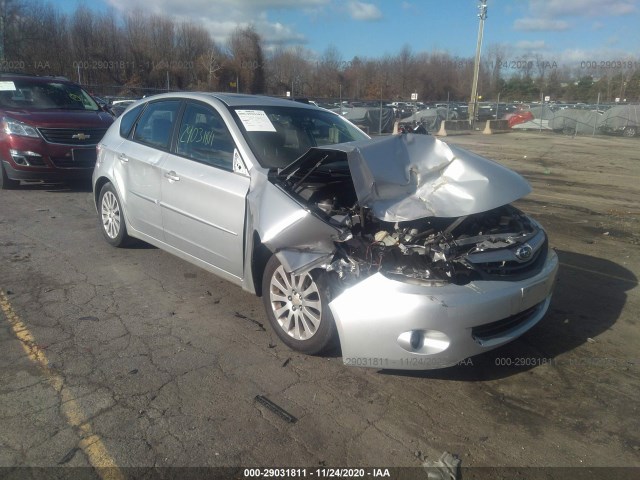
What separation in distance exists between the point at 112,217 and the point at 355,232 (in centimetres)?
350

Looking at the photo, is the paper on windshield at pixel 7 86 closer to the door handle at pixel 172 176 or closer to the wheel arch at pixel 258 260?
the door handle at pixel 172 176

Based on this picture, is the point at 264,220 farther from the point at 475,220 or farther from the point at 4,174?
the point at 4,174

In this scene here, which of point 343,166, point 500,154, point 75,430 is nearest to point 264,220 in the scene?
point 343,166

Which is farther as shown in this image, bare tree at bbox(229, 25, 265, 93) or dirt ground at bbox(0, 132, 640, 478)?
bare tree at bbox(229, 25, 265, 93)

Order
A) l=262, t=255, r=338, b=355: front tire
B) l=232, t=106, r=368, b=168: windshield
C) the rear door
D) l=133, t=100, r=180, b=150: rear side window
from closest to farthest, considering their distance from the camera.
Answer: l=262, t=255, r=338, b=355: front tire < the rear door < l=232, t=106, r=368, b=168: windshield < l=133, t=100, r=180, b=150: rear side window

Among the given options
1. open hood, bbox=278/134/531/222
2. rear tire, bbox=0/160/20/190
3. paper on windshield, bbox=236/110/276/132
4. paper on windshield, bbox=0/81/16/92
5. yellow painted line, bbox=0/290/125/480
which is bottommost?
yellow painted line, bbox=0/290/125/480

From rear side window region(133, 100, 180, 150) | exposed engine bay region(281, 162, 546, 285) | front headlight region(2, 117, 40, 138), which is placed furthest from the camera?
front headlight region(2, 117, 40, 138)

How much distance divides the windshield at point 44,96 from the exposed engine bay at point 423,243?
775cm

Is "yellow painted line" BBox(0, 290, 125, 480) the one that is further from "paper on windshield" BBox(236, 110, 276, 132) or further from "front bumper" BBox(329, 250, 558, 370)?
"paper on windshield" BBox(236, 110, 276, 132)

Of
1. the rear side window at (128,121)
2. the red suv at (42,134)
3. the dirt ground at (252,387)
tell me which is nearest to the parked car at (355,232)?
the dirt ground at (252,387)

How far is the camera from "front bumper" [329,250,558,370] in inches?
120

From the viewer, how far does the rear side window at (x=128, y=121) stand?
5691 millimetres

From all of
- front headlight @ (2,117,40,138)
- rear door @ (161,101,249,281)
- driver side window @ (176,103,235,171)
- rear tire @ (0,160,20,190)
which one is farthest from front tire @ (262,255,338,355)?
rear tire @ (0,160,20,190)

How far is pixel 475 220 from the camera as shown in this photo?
3.87 m
